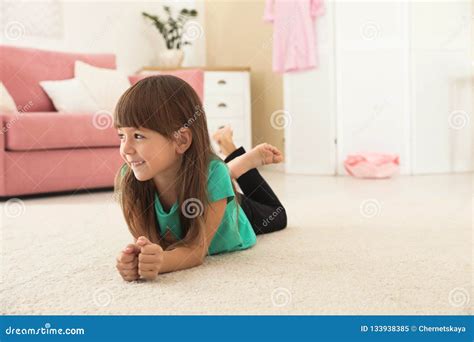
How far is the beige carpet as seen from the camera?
89 cm

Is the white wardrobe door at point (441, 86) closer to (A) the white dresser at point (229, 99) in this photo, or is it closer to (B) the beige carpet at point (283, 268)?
(A) the white dresser at point (229, 99)

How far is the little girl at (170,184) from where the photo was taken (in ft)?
3.42

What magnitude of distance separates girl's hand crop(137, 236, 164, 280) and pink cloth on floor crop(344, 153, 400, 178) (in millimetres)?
2518

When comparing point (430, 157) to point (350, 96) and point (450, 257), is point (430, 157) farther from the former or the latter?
point (450, 257)

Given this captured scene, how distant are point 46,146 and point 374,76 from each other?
2.17 meters

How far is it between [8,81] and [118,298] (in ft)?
8.00

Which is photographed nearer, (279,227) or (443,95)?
(279,227)

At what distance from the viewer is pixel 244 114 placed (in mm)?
4203

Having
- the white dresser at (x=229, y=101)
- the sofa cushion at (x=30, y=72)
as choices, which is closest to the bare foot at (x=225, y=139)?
the sofa cushion at (x=30, y=72)

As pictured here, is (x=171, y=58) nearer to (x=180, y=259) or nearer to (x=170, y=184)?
(x=170, y=184)

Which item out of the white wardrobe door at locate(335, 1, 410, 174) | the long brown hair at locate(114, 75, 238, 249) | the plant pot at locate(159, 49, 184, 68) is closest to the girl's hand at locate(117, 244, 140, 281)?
the long brown hair at locate(114, 75, 238, 249)

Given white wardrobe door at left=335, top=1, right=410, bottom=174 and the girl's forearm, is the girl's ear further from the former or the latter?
white wardrobe door at left=335, top=1, right=410, bottom=174

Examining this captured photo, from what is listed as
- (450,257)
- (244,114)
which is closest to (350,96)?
(244,114)

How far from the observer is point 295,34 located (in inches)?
142
